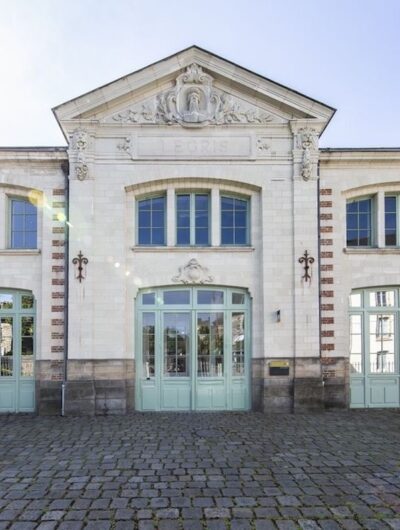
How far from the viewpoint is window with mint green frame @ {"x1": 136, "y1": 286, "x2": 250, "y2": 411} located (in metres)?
11.0

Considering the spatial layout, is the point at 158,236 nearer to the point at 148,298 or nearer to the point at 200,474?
the point at 148,298

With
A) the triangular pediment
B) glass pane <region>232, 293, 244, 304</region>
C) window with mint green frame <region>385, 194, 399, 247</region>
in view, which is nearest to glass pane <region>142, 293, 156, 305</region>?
glass pane <region>232, 293, 244, 304</region>

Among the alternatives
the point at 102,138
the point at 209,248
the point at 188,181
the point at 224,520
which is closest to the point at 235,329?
the point at 209,248

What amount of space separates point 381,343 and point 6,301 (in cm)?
917

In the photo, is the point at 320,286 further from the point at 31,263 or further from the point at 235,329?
the point at 31,263

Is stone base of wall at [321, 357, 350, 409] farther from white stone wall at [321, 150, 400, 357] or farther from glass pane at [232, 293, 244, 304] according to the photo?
glass pane at [232, 293, 244, 304]

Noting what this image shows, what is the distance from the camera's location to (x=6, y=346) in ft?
36.7

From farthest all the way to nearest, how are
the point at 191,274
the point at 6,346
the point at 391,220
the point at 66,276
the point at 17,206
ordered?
the point at 391,220, the point at 17,206, the point at 6,346, the point at 191,274, the point at 66,276

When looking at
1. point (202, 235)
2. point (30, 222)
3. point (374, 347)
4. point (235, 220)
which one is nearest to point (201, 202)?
point (202, 235)

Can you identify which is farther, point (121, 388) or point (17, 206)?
point (17, 206)

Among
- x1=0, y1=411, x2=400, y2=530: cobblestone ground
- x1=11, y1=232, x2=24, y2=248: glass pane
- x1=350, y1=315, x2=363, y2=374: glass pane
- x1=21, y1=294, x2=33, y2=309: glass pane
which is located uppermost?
x1=11, y1=232, x2=24, y2=248: glass pane

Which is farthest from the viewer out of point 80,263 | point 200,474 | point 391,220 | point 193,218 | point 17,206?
point 391,220

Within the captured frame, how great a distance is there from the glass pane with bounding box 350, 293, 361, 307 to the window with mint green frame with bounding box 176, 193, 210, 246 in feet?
12.4

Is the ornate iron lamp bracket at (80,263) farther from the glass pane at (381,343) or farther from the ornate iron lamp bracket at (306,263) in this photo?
the glass pane at (381,343)
